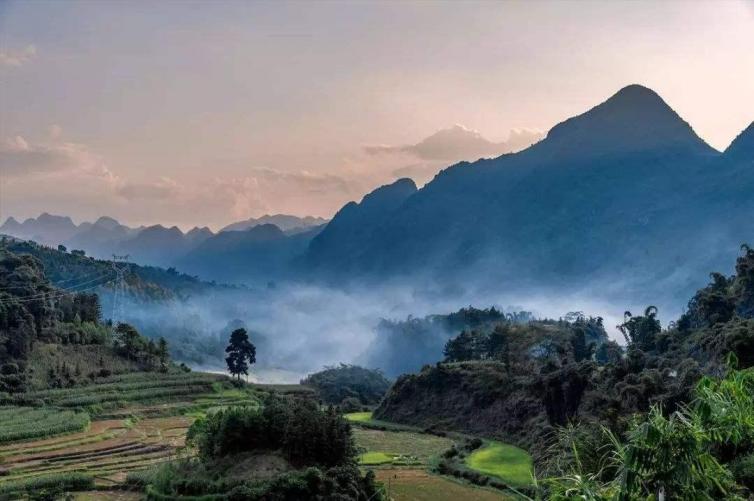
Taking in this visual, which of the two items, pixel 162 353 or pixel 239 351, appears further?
pixel 239 351

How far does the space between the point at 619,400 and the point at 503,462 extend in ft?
32.4

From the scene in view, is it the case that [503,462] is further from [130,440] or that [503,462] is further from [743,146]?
[743,146]

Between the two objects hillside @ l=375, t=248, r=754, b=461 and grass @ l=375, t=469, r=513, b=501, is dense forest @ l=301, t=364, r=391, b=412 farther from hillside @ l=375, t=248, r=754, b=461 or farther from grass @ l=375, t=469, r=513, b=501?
grass @ l=375, t=469, r=513, b=501

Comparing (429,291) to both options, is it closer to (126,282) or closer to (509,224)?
(509,224)

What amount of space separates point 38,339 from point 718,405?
68971mm

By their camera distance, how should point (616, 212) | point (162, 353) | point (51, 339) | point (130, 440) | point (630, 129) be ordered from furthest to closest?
1. point (630, 129)
2. point (616, 212)
3. point (162, 353)
4. point (51, 339)
5. point (130, 440)

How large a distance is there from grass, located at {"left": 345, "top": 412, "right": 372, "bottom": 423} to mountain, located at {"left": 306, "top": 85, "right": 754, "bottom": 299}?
82071 millimetres

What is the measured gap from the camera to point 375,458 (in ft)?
136

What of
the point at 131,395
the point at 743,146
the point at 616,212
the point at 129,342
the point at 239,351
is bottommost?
the point at 131,395

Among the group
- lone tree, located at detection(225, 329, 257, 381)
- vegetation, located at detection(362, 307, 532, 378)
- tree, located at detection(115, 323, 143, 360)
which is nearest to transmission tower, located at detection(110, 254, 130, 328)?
tree, located at detection(115, 323, 143, 360)

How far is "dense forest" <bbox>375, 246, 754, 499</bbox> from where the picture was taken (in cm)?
630

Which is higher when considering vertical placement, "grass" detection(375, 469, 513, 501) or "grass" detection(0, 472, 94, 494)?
"grass" detection(0, 472, 94, 494)

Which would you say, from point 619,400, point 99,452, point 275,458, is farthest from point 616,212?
point 275,458

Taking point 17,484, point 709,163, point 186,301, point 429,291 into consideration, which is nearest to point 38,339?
point 17,484
